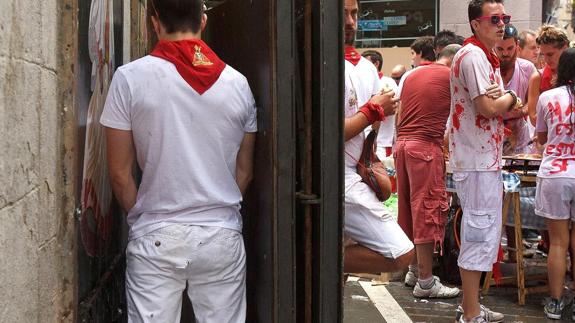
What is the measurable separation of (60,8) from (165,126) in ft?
1.98

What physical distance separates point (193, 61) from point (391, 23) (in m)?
16.0

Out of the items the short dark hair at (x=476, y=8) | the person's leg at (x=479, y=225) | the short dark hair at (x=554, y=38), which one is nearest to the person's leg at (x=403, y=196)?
the person's leg at (x=479, y=225)

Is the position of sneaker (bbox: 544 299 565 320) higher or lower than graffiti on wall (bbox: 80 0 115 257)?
lower

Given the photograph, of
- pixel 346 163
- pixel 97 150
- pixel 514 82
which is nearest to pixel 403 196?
pixel 514 82

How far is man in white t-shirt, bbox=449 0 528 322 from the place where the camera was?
201 inches

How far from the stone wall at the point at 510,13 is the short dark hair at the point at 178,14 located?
1394cm

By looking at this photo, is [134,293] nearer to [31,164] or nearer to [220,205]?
[220,205]

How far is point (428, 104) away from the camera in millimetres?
6500

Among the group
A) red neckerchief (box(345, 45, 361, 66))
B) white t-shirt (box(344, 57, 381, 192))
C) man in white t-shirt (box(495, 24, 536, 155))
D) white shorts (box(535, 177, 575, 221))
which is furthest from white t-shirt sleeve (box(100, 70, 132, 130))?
man in white t-shirt (box(495, 24, 536, 155))

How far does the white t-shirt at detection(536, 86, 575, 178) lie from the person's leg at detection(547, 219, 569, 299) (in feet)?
1.36

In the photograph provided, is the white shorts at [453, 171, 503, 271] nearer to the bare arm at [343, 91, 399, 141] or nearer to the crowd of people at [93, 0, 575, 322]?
the crowd of people at [93, 0, 575, 322]

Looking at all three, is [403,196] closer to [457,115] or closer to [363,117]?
[457,115]

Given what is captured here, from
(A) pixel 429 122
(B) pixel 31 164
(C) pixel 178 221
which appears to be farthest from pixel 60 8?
(A) pixel 429 122

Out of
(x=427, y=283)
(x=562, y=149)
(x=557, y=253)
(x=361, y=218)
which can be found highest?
(x=562, y=149)
